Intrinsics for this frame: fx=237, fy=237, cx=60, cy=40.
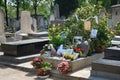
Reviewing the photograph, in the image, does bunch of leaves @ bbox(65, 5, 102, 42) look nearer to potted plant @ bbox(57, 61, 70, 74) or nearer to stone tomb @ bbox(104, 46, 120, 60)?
stone tomb @ bbox(104, 46, 120, 60)

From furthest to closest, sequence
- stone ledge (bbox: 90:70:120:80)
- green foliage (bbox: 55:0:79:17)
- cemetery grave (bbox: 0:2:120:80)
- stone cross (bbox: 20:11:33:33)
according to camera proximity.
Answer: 1. green foliage (bbox: 55:0:79:17)
2. stone cross (bbox: 20:11:33:33)
3. cemetery grave (bbox: 0:2:120:80)
4. stone ledge (bbox: 90:70:120:80)

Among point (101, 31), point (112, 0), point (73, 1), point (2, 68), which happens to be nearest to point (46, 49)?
point (2, 68)

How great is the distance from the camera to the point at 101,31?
33.2 feet

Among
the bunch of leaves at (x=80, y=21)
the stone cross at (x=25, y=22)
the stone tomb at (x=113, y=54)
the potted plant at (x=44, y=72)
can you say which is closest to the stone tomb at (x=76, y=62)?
the potted plant at (x=44, y=72)

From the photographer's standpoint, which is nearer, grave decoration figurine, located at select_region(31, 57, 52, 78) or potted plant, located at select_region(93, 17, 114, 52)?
grave decoration figurine, located at select_region(31, 57, 52, 78)

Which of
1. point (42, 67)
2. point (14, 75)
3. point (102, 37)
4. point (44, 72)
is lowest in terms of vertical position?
point (14, 75)

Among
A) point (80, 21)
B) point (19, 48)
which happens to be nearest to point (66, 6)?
point (80, 21)

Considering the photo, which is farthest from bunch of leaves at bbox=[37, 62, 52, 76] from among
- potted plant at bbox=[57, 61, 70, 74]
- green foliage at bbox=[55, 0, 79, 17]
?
green foliage at bbox=[55, 0, 79, 17]

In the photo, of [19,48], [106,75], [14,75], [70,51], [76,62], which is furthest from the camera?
[19,48]

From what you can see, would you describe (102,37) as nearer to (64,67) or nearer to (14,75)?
(64,67)

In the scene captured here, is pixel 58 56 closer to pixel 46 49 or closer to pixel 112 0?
pixel 46 49

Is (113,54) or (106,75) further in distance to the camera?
(113,54)

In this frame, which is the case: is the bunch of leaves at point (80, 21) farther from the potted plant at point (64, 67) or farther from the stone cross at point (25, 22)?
the stone cross at point (25, 22)

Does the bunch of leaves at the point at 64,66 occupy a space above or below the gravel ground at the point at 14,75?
above
